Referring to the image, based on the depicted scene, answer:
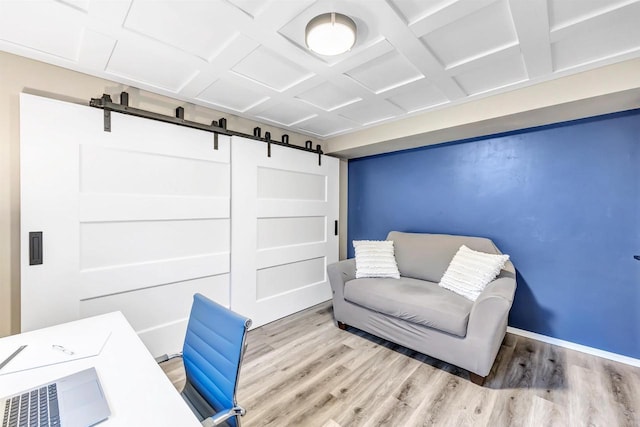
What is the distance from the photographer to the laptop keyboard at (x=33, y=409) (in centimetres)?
76

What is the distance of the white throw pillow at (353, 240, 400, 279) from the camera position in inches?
113

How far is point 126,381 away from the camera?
945 millimetres

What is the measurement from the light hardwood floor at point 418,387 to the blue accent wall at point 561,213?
315 millimetres

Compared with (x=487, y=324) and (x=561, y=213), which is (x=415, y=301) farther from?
(x=561, y=213)

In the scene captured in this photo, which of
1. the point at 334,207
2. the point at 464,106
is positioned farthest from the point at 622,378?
the point at 334,207

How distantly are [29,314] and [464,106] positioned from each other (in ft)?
11.8

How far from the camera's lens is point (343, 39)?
56.2 inches

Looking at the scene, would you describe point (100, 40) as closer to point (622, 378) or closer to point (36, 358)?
point (36, 358)

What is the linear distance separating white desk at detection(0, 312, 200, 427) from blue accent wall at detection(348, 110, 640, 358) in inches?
119

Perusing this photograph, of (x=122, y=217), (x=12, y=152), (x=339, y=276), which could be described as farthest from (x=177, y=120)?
(x=339, y=276)

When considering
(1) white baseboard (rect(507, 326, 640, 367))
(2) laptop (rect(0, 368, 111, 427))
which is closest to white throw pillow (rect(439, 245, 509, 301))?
(1) white baseboard (rect(507, 326, 640, 367))

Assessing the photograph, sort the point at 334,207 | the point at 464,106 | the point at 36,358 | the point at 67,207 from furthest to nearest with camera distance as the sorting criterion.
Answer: the point at 334,207 → the point at 464,106 → the point at 67,207 → the point at 36,358

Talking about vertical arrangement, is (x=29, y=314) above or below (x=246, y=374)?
above

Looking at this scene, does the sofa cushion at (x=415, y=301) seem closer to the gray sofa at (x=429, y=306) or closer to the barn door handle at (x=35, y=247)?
the gray sofa at (x=429, y=306)
